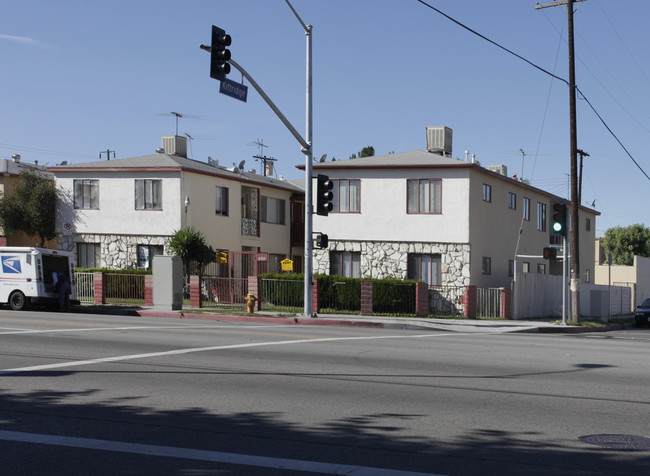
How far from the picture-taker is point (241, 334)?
1827cm

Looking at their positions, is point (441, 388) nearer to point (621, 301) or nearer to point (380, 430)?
point (380, 430)

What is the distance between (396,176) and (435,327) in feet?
35.8

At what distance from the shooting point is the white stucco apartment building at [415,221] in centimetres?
Answer: 3316

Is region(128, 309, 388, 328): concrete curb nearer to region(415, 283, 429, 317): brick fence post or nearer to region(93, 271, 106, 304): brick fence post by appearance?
region(93, 271, 106, 304): brick fence post

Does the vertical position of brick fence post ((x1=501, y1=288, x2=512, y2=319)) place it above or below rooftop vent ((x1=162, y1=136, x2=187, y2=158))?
below

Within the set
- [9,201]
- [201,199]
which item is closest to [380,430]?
[201,199]

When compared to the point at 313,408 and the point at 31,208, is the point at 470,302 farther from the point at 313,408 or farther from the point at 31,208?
the point at 31,208

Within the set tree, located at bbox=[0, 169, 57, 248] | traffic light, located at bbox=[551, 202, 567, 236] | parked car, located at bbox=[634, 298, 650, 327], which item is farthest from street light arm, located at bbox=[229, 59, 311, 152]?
tree, located at bbox=[0, 169, 57, 248]

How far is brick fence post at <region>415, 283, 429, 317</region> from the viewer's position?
29770mm

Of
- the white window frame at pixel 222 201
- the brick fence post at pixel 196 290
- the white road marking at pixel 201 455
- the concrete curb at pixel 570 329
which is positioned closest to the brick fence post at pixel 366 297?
the brick fence post at pixel 196 290

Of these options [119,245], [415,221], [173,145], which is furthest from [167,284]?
[173,145]

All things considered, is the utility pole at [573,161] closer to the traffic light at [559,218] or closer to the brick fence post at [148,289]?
the traffic light at [559,218]

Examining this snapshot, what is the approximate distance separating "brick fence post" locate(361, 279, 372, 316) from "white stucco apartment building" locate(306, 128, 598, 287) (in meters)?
4.67

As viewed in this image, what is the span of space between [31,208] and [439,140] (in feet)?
69.9
